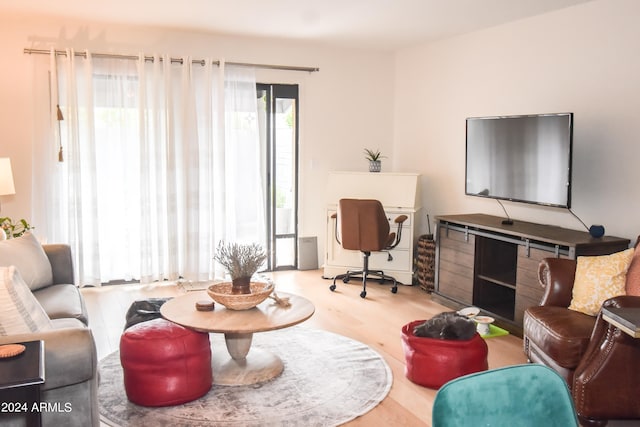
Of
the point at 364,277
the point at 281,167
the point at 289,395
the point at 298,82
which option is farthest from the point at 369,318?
the point at 298,82

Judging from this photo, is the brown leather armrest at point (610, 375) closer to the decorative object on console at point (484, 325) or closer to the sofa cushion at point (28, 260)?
the decorative object on console at point (484, 325)

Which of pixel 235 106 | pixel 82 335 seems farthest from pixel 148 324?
pixel 235 106

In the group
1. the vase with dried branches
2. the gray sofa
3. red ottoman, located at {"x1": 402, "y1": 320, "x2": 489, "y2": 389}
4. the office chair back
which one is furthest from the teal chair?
the office chair back

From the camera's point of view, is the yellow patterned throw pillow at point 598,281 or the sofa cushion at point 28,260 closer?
the yellow patterned throw pillow at point 598,281

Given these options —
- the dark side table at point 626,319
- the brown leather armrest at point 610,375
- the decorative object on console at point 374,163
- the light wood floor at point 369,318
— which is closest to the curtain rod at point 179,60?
the decorative object on console at point 374,163

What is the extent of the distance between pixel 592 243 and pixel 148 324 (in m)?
2.79

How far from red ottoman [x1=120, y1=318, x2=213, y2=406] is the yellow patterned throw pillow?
2168 millimetres

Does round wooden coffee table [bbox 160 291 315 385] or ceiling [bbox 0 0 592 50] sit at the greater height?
ceiling [bbox 0 0 592 50]

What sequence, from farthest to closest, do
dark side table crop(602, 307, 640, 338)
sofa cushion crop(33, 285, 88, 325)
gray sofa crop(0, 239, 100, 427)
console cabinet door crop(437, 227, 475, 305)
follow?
console cabinet door crop(437, 227, 475, 305) → sofa cushion crop(33, 285, 88, 325) → gray sofa crop(0, 239, 100, 427) → dark side table crop(602, 307, 640, 338)

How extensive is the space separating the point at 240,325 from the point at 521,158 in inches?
102

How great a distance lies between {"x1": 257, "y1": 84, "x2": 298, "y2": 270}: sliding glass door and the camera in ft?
19.8

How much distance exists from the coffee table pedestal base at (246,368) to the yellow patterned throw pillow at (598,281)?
5.88ft

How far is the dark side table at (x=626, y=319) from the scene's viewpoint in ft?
6.53

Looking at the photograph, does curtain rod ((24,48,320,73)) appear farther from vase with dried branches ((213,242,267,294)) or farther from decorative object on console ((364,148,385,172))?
vase with dried branches ((213,242,267,294))
